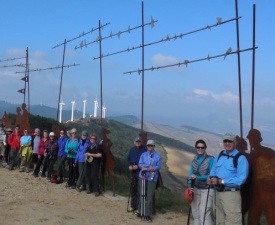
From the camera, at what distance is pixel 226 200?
21.0 ft

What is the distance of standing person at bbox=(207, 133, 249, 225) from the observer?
244 inches

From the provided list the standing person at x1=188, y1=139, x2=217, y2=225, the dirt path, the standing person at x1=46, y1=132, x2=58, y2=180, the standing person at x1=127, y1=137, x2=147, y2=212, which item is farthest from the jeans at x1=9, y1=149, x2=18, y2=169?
the standing person at x1=188, y1=139, x2=217, y2=225

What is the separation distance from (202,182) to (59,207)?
165 inches

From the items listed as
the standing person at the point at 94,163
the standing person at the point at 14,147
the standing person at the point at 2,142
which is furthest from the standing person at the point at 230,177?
the standing person at the point at 2,142

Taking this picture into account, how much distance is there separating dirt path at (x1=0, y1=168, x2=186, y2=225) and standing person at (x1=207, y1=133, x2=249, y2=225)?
2.46 meters

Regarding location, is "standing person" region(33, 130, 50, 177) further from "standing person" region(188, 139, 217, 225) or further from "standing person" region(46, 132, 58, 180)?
"standing person" region(188, 139, 217, 225)

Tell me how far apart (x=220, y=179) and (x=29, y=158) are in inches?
384

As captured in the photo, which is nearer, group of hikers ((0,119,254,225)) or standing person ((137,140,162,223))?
group of hikers ((0,119,254,225))

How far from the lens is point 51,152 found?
1306 cm

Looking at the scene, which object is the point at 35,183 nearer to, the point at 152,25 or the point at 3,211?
the point at 3,211

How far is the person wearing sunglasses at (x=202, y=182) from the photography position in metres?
Answer: 6.78

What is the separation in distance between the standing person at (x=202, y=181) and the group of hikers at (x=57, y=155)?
4389mm

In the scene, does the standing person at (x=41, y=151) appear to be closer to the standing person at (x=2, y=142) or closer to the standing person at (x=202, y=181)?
the standing person at (x=2, y=142)

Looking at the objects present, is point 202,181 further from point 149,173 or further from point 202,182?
point 149,173
